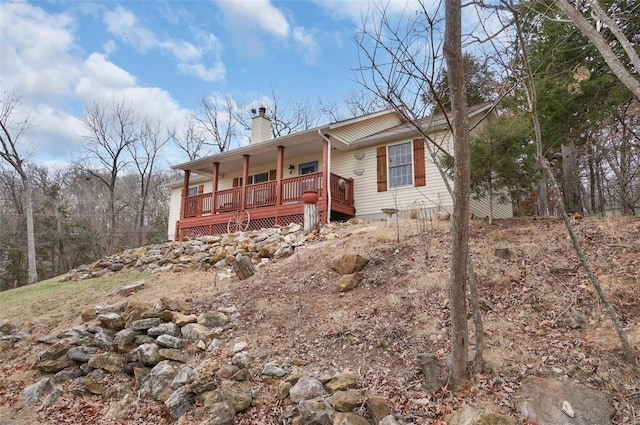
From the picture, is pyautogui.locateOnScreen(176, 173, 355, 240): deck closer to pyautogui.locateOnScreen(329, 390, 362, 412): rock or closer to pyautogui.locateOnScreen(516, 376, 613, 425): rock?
pyautogui.locateOnScreen(329, 390, 362, 412): rock

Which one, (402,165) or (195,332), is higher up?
(402,165)

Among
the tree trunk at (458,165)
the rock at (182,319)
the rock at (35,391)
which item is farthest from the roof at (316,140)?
the rock at (35,391)

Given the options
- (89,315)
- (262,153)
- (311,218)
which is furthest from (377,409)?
(262,153)

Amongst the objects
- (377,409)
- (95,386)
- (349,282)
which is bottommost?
(95,386)

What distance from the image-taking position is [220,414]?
3139 mm

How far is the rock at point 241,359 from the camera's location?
392 centimetres

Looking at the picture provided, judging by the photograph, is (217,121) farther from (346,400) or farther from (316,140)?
(346,400)

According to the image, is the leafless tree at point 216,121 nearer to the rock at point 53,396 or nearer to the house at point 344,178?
the house at point 344,178

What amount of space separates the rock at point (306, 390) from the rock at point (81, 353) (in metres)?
3.29

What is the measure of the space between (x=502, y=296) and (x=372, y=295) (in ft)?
5.49

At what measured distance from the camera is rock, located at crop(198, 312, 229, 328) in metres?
5.04

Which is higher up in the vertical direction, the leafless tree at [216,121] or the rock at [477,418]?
the leafless tree at [216,121]

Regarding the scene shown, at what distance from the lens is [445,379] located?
10.3 feet

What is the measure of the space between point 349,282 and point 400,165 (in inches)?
250
